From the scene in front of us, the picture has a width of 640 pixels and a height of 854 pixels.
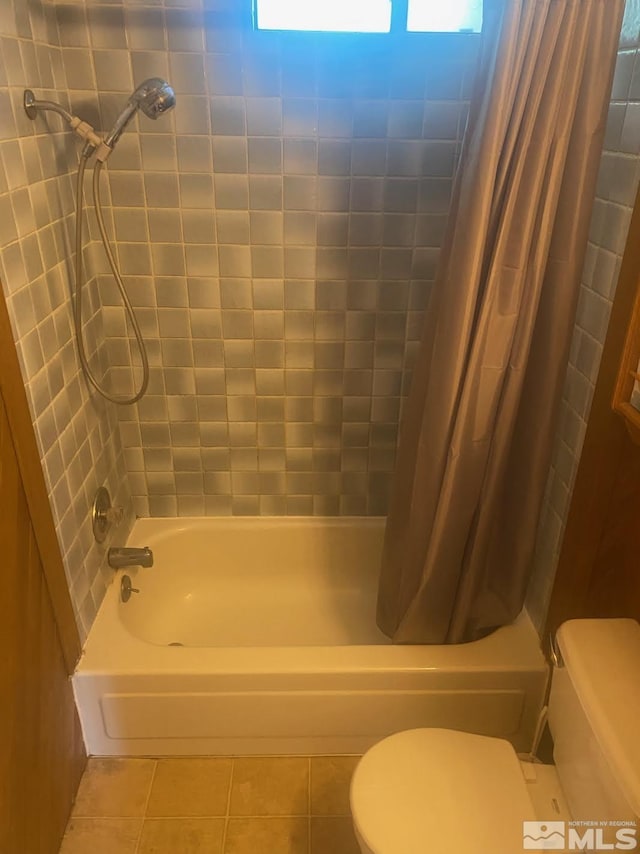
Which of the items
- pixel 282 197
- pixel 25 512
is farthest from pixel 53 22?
pixel 25 512

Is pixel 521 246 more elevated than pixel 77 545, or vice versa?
pixel 521 246

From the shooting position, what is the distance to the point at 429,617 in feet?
5.71

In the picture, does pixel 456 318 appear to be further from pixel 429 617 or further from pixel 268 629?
pixel 268 629

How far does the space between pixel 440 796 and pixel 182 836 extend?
71 cm

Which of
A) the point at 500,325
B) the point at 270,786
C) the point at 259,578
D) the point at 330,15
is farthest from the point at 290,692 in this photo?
the point at 330,15

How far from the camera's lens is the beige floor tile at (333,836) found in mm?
1601

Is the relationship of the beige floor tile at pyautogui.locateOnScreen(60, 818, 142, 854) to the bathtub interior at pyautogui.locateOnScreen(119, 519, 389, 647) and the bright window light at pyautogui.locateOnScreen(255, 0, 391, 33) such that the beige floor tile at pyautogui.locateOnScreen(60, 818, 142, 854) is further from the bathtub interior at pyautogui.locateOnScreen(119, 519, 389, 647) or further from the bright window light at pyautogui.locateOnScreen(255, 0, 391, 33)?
the bright window light at pyautogui.locateOnScreen(255, 0, 391, 33)

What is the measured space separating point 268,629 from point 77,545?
28.8 inches

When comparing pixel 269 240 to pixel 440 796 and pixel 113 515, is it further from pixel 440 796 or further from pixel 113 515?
pixel 440 796

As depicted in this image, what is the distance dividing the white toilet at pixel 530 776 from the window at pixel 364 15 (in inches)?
59.8

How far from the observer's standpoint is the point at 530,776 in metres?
1.36

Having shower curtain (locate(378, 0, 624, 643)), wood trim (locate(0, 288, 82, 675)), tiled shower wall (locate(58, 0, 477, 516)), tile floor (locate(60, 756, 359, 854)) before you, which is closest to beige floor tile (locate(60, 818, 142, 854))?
tile floor (locate(60, 756, 359, 854))

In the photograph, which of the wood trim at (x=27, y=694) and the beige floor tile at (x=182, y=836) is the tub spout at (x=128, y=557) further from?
the beige floor tile at (x=182, y=836)

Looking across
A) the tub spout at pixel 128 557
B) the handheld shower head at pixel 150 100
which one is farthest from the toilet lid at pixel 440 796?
the handheld shower head at pixel 150 100
